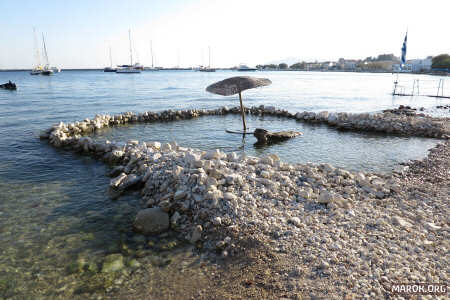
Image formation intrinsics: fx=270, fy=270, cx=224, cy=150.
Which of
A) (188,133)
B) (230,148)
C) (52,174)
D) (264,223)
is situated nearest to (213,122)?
(188,133)

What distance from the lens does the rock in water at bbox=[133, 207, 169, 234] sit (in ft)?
18.0

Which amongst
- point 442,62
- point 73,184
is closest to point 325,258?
point 73,184

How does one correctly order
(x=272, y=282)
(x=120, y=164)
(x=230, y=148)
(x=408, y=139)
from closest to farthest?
(x=272, y=282) < (x=120, y=164) < (x=230, y=148) < (x=408, y=139)

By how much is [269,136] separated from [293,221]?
28.4 ft

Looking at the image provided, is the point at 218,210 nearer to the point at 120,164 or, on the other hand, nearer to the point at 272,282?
the point at 272,282

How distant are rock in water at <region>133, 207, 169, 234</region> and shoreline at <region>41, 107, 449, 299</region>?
0.03 meters

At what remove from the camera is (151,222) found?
5.57m

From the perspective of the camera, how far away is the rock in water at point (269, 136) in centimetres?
1289

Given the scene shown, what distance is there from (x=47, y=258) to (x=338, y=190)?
248 inches

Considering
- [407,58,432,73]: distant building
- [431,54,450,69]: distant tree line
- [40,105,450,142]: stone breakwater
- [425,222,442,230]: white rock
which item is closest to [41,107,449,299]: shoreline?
[425,222,442,230]: white rock

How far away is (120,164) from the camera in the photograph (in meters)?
9.50

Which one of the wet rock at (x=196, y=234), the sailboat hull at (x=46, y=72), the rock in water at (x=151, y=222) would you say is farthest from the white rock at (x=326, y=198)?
the sailboat hull at (x=46, y=72)

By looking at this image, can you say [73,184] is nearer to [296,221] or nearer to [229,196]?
[229,196]

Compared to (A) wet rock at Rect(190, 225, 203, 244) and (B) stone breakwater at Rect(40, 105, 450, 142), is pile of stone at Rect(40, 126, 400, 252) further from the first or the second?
(B) stone breakwater at Rect(40, 105, 450, 142)
